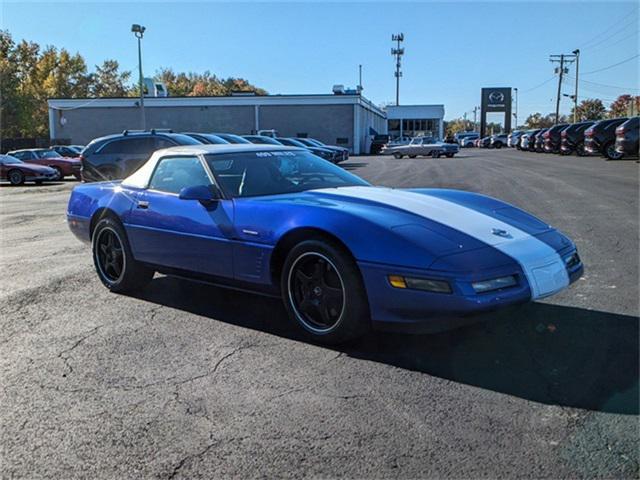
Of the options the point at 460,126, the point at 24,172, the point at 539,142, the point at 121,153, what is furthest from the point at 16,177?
the point at 460,126

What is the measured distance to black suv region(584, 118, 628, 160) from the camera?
78.0 feet

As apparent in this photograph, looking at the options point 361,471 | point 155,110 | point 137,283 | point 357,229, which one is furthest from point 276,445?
point 155,110

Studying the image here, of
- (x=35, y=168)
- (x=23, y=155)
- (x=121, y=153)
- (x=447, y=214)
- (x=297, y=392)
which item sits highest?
(x=121, y=153)

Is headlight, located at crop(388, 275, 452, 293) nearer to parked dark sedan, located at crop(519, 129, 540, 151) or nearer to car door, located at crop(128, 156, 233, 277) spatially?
car door, located at crop(128, 156, 233, 277)

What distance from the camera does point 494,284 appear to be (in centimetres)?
347

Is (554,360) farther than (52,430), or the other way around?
(554,360)

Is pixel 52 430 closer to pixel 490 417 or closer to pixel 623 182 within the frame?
pixel 490 417

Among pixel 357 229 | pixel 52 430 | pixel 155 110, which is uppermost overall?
pixel 155 110

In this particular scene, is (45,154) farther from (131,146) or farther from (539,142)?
(539,142)

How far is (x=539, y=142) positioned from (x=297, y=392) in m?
37.1

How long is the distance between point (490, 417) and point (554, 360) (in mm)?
880

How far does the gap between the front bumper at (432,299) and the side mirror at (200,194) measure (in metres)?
1.51

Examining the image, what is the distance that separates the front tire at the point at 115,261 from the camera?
533 cm

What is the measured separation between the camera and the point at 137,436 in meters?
2.84
